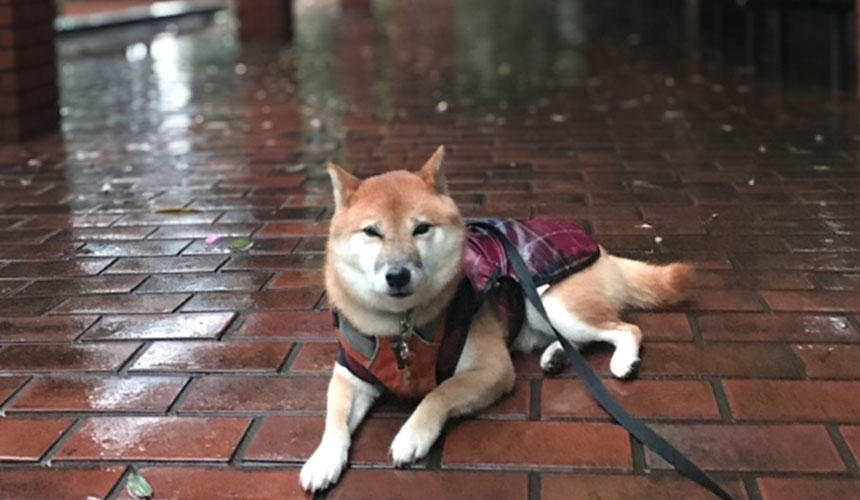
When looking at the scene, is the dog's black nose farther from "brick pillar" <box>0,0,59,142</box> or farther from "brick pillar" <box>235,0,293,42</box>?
"brick pillar" <box>235,0,293,42</box>

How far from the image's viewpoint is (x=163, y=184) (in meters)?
5.75

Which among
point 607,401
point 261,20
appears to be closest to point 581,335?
point 607,401

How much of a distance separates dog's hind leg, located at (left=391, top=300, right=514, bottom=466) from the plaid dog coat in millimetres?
46

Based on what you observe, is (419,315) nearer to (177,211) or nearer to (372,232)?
(372,232)

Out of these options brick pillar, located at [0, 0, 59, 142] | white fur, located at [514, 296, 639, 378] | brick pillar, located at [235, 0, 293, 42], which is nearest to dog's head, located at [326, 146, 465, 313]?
white fur, located at [514, 296, 639, 378]

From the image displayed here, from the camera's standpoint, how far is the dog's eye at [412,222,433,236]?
2629 millimetres

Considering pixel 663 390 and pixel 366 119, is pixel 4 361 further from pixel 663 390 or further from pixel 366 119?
pixel 366 119

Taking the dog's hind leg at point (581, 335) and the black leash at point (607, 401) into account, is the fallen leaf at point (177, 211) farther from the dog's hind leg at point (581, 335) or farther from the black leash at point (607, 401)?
the dog's hind leg at point (581, 335)

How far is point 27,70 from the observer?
23.6 feet

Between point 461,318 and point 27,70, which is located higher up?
point 27,70

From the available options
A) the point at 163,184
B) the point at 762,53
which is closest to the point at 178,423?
the point at 163,184

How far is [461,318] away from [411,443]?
41cm

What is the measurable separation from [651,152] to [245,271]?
2918mm

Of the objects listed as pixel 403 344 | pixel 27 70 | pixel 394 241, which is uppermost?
pixel 27 70
